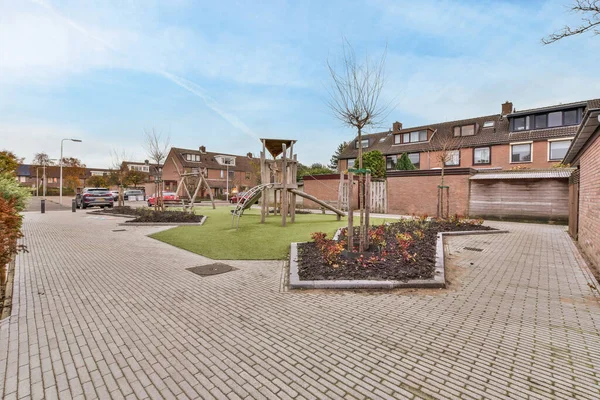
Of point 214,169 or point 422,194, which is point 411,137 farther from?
point 214,169

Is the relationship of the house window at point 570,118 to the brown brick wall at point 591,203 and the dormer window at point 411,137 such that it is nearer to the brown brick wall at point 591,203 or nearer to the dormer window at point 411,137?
the dormer window at point 411,137

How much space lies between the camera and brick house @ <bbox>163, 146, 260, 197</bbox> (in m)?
51.3

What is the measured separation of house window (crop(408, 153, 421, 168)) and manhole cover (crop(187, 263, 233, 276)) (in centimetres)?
3073

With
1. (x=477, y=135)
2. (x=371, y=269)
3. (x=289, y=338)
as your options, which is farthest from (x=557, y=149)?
(x=289, y=338)

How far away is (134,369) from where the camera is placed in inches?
115

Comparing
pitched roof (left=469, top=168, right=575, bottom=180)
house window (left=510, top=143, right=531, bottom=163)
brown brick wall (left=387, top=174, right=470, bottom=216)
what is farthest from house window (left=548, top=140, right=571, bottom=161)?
brown brick wall (left=387, top=174, right=470, bottom=216)

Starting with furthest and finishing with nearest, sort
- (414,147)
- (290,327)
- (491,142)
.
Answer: (414,147), (491,142), (290,327)

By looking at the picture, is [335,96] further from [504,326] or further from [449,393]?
[449,393]

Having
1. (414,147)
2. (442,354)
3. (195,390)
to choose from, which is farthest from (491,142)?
(195,390)

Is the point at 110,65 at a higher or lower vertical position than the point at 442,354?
higher

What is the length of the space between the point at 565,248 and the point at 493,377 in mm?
9075

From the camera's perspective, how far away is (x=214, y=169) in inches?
2175

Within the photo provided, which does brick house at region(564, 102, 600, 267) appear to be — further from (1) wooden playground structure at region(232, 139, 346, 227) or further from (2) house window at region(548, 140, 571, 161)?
(2) house window at region(548, 140, 571, 161)

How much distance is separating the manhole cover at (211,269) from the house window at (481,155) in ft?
99.0
